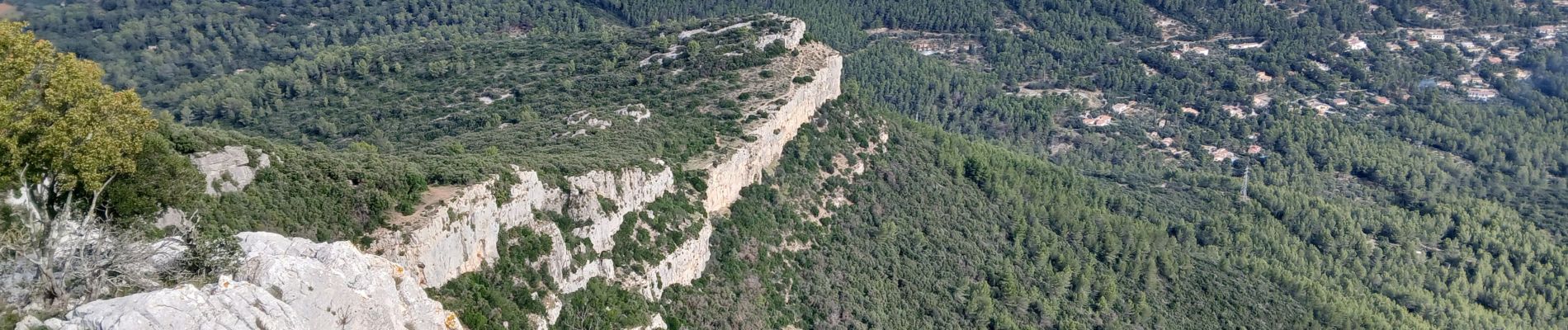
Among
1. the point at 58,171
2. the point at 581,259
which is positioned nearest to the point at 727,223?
the point at 581,259

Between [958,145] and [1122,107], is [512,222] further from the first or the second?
[1122,107]

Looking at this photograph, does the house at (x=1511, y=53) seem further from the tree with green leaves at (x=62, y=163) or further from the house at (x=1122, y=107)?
the tree with green leaves at (x=62, y=163)

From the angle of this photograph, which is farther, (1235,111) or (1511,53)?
(1511,53)

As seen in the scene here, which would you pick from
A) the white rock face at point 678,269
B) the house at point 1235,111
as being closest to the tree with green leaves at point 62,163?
the white rock face at point 678,269

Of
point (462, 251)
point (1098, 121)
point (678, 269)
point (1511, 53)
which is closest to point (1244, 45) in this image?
point (1511, 53)

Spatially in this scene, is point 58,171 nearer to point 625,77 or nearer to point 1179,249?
point 625,77

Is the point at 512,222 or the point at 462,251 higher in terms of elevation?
the point at 462,251

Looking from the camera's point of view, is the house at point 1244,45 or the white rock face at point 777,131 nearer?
the white rock face at point 777,131

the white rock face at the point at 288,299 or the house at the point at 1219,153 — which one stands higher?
the white rock face at the point at 288,299
